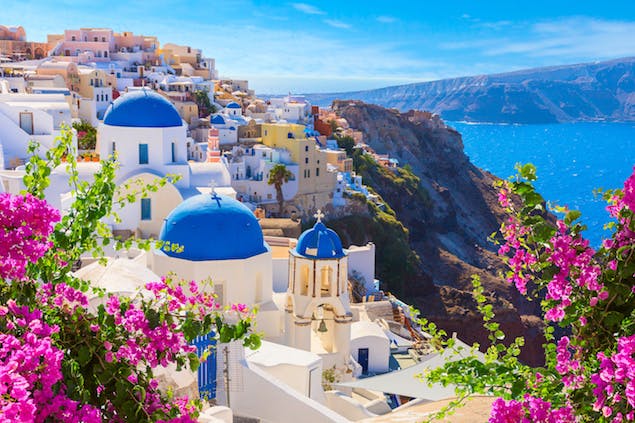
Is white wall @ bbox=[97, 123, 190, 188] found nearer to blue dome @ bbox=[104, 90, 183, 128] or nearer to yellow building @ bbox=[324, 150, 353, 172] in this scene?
blue dome @ bbox=[104, 90, 183, 128]

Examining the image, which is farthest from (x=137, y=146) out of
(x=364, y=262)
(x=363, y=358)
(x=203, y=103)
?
(x=203, y=103)

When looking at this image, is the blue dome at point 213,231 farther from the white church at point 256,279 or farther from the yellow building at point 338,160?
the yellow building at point 338,160

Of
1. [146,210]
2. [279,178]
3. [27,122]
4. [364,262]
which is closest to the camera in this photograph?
[146,210]

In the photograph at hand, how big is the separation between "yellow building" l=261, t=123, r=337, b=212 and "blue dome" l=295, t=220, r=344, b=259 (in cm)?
2321

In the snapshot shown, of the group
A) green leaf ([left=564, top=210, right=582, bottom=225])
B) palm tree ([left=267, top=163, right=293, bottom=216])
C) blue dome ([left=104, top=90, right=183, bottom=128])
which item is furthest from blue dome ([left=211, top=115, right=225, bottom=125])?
green leaf ([left=564, top=210, right=582, bottom=225])

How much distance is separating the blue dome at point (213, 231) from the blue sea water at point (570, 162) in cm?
6577

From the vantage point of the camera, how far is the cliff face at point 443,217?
45094 mm

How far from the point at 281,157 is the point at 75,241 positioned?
3538cm

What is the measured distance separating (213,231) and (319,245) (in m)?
2.05

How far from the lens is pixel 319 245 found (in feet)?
50.6

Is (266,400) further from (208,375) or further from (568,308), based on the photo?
(568,308)

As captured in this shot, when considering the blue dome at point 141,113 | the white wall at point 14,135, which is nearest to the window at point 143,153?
the blue dome at point 141,113

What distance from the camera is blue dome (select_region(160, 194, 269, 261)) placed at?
1467cm

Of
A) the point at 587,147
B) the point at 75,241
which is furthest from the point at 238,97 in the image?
the point at 587,147
